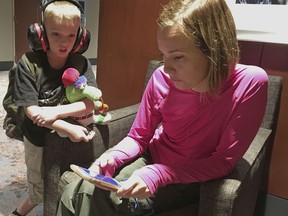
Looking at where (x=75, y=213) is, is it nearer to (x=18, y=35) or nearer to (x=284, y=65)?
(x=284, y=65)

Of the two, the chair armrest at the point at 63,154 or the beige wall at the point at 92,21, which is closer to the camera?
the chair armrest at the point at 63,154

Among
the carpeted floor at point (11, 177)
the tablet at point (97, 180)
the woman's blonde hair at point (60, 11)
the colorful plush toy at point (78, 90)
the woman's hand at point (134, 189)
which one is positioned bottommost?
the carpeted floor at point (11, 177)

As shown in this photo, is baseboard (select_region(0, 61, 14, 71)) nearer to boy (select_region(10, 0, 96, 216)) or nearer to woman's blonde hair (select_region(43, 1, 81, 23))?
boy (select_region(10, 0, 96, 216))

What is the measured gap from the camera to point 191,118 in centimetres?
92

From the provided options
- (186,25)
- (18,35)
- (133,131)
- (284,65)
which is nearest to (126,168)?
(133,131)

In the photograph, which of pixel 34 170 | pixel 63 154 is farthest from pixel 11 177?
pixel 63 154

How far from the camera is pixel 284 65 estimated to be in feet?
4.21

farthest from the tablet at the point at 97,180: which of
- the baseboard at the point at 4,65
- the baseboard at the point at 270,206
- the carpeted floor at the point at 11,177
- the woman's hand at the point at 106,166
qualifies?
the baseboard at the point at 4,65

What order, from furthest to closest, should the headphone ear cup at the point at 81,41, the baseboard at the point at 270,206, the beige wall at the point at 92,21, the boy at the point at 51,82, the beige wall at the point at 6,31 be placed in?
1. the beige wall at the point at 92,21
2. the beige wall at the point at 6,31
3. the baseboard at the point at 270,206
4. the headphone ear cup at the point at 81,41
5. the boy at the point at 51,82

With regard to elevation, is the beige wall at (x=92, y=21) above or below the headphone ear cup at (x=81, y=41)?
below

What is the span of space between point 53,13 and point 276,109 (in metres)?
0.93

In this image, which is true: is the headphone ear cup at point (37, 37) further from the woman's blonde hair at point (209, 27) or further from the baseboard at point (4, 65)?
the baseboard at point (4, 65)

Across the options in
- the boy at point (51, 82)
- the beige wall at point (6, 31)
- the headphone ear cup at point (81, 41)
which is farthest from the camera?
the beige wall at point (6, 31)

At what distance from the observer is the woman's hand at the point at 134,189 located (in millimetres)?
738
